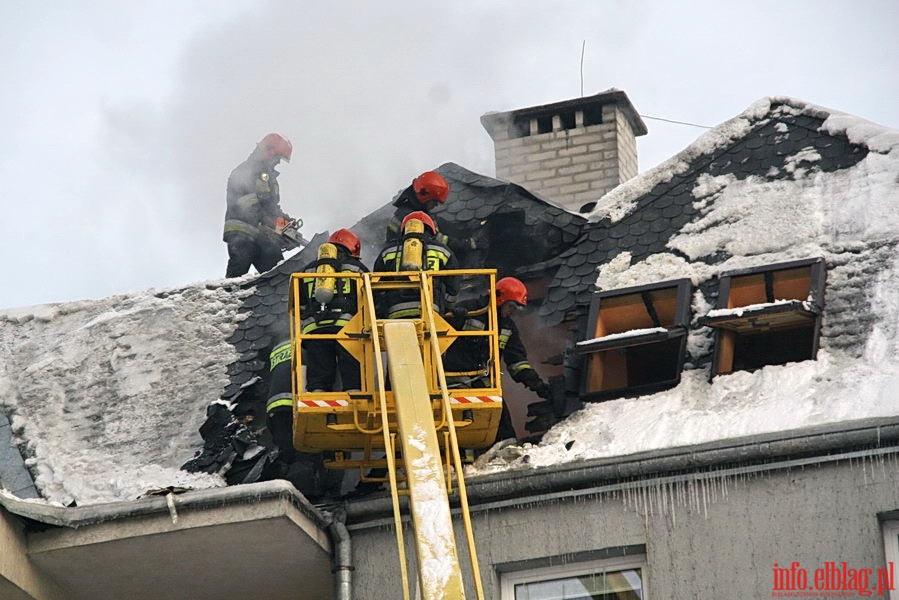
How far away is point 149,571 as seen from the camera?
1130 centimetres

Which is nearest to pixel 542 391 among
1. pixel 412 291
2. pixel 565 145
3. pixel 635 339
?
pixel 635 339

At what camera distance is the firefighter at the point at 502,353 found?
38.9 ft

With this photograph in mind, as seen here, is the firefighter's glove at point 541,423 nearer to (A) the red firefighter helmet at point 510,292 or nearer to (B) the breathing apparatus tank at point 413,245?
(A) the red firefighter helmet at point 510,292

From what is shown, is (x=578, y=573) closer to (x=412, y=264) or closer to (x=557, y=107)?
(x=412, y=264)

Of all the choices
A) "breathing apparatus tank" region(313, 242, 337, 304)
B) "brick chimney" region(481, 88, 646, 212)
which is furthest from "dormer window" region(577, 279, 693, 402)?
"brick chimney" region(481, 88, 646, 212)

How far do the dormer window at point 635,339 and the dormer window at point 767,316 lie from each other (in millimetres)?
271

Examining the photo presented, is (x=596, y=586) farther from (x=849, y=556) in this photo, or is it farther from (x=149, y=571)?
(x=149, y=571)

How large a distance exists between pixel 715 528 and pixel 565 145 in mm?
7022

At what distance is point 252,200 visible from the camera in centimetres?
1662

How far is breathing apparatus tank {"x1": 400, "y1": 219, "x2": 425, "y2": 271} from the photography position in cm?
1199

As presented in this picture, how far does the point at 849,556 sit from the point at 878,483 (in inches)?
18.0

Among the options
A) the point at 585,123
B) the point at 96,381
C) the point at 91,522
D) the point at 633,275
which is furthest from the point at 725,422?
the point at 585,123

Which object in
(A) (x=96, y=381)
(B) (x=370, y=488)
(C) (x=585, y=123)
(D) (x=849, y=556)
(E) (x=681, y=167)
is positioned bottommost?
(D) (x=849, y=556)

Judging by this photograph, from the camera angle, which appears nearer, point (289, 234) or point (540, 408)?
point (540, 408)
